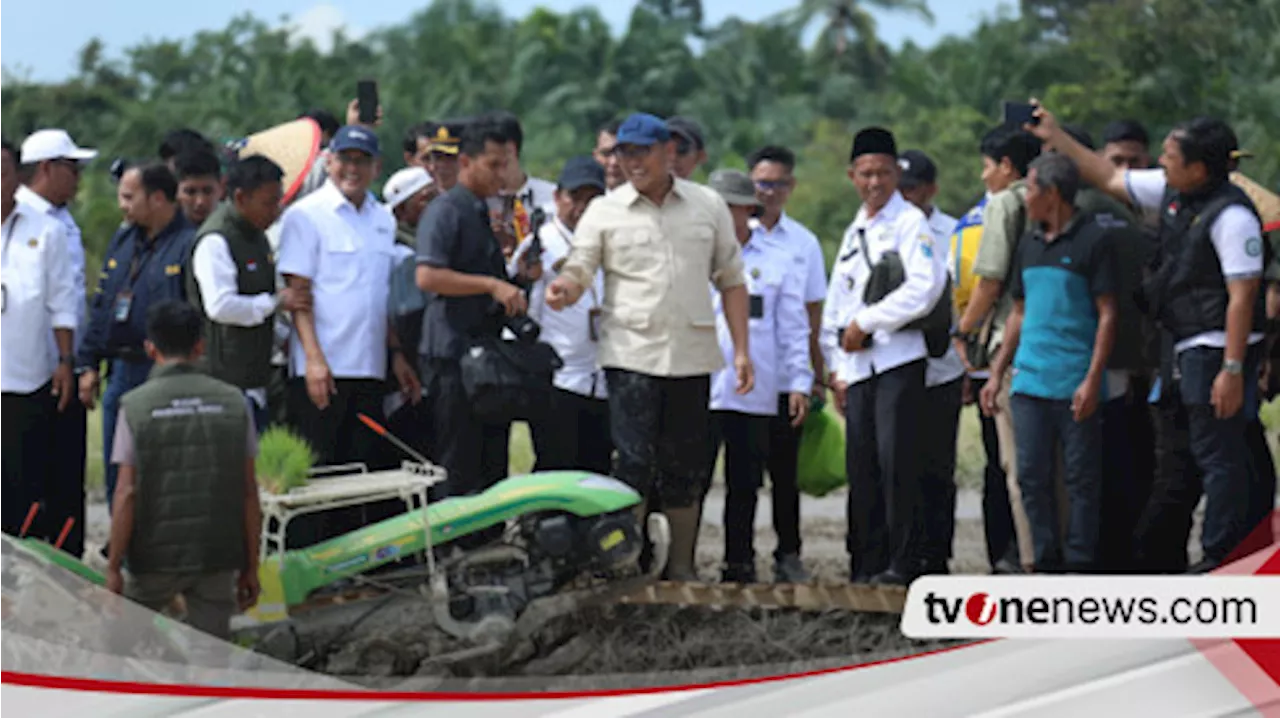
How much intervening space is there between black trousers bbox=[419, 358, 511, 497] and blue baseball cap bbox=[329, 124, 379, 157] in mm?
632

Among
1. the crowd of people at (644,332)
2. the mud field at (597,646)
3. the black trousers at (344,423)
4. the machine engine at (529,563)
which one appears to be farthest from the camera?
the black trousers at (344,423)

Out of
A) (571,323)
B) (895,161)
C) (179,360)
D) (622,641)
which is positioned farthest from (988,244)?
(179,360)

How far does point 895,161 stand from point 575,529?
5.43 feet

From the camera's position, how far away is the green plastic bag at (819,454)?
6.81m

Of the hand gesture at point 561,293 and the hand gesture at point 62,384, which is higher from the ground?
the hand gesture at point 561,293

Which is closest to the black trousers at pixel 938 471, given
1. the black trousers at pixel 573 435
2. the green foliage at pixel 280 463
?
the black trousers at pixel 573 435

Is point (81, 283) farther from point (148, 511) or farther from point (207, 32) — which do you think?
point (207, 32)

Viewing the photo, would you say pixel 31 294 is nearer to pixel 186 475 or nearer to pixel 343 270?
pixel 186 475

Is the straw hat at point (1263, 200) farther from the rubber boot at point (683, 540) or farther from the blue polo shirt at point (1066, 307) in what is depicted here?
the rubber boot at point (683, 540)

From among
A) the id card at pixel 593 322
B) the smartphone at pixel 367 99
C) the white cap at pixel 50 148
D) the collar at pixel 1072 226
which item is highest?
the smartphone at pixel 367 99

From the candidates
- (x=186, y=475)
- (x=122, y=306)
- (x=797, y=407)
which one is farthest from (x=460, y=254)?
(x=797, y=407)

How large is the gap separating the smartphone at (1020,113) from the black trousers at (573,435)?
162 cm

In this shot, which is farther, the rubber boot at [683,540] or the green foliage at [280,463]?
the rubber boot at [683,540]

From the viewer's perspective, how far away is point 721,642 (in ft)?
14.0
